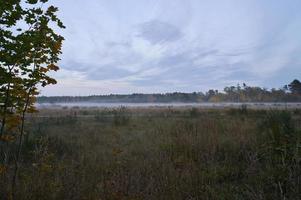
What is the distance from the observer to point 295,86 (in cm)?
11331

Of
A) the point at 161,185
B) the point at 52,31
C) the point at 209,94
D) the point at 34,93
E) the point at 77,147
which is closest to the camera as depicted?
the point at 161,185

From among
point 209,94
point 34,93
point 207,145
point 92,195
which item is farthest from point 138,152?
point 209,94

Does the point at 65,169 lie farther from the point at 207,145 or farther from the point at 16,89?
the point at 207,145

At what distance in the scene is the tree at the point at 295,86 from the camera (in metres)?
112

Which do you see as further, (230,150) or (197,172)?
(230,150)

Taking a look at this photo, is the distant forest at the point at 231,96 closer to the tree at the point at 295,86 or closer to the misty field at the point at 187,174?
the tree at the point at 295,86

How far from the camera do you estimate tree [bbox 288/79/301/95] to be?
367 ft

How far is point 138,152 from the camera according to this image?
408 inches

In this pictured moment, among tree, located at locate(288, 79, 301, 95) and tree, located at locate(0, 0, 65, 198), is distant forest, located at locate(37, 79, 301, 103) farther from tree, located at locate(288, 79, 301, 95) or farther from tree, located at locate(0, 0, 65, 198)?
tree, located at locate(0, 0, 65, 198)

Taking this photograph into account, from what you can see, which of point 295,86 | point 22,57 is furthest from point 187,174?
point 295,86

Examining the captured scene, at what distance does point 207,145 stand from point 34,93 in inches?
188

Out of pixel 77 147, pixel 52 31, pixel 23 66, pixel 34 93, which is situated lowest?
pixel 77 147

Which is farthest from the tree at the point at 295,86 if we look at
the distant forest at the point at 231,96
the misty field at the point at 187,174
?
the misty field at the point at 187,174

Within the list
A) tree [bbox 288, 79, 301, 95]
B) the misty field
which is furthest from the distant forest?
the misty field
